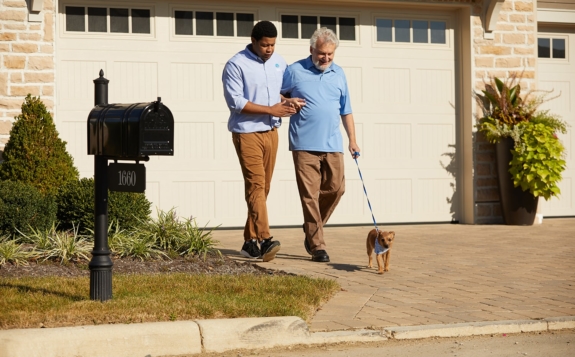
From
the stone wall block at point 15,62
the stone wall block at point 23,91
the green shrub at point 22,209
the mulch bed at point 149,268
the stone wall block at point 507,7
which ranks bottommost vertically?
the mulch bed at point 149,268

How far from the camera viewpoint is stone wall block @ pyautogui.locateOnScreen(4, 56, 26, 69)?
1068cm

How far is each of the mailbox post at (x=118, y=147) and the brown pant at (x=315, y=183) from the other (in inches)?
104

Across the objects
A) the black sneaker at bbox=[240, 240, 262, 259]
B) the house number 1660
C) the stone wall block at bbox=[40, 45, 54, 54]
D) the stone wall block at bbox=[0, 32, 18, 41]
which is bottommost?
the black sneaker at bbox=[240, 240, 262, 259]

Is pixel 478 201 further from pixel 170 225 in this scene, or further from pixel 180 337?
pixel 180 337

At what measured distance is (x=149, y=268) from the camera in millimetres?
7766

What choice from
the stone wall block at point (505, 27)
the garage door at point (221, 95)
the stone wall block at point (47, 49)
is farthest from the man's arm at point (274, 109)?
the stone wall block at point (505, 27)

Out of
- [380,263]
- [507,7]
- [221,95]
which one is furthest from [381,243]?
[507,7]

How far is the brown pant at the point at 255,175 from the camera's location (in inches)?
320

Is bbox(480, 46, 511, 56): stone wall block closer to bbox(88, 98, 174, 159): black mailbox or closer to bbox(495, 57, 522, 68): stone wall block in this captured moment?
bbox(495, 57, 522, 68): stone wall block

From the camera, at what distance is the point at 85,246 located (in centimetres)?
827

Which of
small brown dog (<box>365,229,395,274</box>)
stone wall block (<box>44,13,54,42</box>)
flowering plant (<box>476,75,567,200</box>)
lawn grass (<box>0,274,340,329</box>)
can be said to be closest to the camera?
lawn grass (<box>0,274,340,329</box>)

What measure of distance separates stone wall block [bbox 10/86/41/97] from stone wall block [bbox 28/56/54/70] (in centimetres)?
24

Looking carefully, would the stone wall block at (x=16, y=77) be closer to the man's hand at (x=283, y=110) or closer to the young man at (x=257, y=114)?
the young man at (x=257, y=114)

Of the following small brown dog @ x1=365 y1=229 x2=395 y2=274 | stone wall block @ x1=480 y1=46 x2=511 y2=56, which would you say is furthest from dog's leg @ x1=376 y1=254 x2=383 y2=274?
stone wall block @ x1=480 y1=46 x2=511 y2=56
